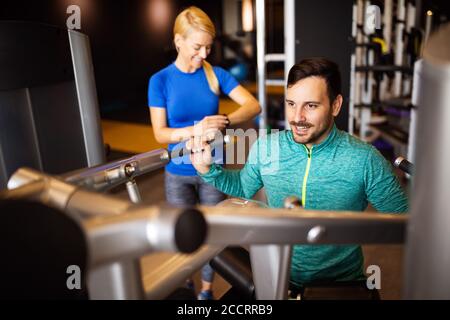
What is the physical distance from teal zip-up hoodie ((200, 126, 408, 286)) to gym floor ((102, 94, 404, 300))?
15cm

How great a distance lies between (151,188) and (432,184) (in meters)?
3.84

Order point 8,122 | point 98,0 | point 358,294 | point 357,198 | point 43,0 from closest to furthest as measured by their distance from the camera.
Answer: point 358,294 < point 357,198 < point 8,122 < point 43,0 < point 98,0

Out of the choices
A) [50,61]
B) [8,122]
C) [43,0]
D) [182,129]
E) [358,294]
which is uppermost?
[43,0]

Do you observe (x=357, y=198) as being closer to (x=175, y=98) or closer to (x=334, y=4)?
(x=175, y=98)

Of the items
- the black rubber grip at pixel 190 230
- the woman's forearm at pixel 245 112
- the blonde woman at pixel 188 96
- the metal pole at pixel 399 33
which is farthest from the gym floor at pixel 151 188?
the metal pole at pixel 399 33

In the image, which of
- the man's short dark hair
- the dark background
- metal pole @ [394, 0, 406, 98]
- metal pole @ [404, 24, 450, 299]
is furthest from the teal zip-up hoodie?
the dark background

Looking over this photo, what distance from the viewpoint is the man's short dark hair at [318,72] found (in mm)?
1251

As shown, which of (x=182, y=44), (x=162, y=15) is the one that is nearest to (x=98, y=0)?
(x=162, y=15)

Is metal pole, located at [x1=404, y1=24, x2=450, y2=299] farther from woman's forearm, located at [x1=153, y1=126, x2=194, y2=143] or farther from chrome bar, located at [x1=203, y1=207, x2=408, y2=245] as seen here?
woman's forearm, located at [x1=153, y1=126, x2=194, y2=143]

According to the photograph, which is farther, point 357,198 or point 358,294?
point 357,198

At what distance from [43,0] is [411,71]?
5.14m

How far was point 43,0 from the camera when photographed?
611 cm

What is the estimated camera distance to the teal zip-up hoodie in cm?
124

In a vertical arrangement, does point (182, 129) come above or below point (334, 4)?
below
